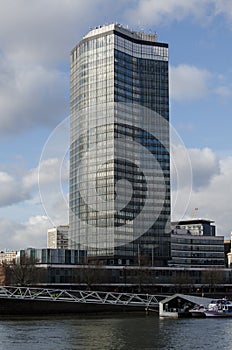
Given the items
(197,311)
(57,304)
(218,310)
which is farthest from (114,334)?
(57,304)

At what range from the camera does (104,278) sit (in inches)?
6855

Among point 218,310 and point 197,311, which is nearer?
point 197,311

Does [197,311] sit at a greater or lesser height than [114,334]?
greater

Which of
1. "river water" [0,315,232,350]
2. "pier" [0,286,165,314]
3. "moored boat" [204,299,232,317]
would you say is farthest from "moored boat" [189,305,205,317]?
Result: "pier" [0,286,165,314]

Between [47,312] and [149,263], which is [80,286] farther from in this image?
[47,312]

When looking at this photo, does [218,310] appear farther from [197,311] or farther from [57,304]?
[57,304]

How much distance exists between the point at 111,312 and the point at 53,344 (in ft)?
171

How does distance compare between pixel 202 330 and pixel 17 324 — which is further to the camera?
pixel 17 324

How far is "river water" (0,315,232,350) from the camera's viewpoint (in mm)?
71312

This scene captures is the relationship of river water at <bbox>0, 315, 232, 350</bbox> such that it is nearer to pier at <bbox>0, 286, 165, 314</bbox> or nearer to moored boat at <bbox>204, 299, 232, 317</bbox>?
moored boat at <bbox>204, 299, 232, 317</bbox>

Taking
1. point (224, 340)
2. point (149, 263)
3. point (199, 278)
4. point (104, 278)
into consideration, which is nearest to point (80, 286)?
point (104, 278)

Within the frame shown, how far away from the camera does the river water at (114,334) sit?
234 ft

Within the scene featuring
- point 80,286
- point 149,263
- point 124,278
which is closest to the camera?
point 80,286

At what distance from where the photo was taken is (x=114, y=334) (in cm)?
8206
